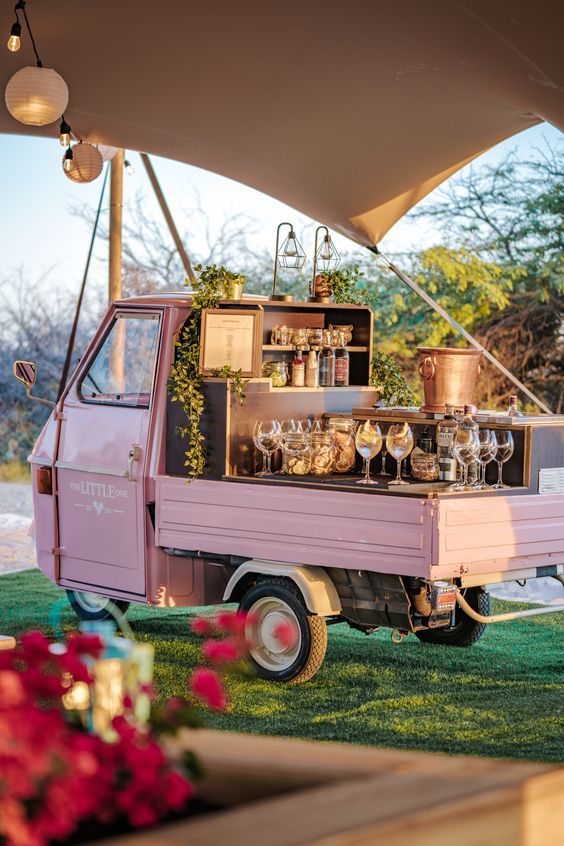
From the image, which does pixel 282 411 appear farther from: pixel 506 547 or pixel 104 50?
pixel 104 50

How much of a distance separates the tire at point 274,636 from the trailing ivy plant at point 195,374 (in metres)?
0.65

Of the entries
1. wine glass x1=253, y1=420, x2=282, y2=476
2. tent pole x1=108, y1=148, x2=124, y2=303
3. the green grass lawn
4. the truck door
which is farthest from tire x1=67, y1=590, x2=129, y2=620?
tent pole x1=108, y1=148, x2=124, y2=303

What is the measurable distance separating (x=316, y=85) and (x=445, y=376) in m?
1.77

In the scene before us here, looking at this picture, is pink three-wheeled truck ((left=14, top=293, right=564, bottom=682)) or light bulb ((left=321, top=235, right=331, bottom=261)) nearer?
pink three-wheeled truck ((left=14, top=293, right=564, bottom=682))

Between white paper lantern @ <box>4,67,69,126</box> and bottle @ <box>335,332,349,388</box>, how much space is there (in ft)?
6.11

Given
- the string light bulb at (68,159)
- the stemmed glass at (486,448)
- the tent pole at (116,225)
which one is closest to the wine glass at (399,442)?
the stemmed glass at (486,448)

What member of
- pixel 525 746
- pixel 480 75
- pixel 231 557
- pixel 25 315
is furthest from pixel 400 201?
pixel 25 315

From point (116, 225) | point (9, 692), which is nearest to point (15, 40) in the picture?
point (9, 692)

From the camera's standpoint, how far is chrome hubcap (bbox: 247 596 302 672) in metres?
5.58

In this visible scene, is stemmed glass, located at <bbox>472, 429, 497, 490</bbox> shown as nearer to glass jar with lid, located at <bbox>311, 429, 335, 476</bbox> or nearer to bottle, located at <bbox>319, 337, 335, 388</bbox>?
glass jar with lid, located at <bbox>311, 429, 335, 476</bbox>

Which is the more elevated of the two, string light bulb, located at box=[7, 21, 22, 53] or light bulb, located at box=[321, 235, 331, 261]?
string light bulb, located at box=[7, 21, 22, 53]

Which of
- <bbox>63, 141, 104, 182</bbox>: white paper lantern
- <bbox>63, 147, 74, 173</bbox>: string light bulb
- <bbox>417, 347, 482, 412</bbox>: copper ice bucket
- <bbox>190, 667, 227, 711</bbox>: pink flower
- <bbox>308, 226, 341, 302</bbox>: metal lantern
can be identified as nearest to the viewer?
<bbox>190, 667, 227, 711</bbox>: pink flower

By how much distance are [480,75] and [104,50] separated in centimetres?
192

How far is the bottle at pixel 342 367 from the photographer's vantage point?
21.7ft
